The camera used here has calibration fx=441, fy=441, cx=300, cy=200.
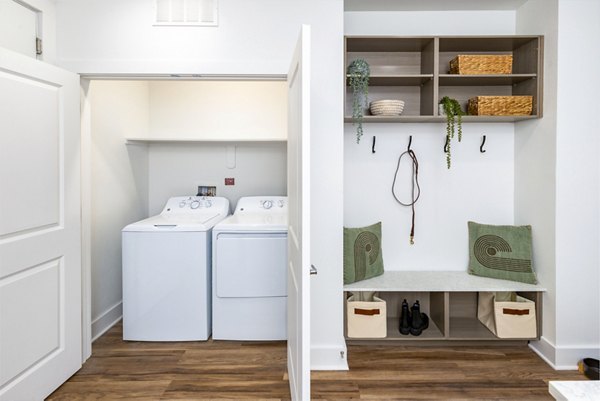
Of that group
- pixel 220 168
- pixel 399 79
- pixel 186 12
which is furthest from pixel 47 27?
pixel 399 79

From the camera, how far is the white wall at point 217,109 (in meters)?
4.02

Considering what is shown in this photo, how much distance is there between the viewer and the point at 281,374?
268cm

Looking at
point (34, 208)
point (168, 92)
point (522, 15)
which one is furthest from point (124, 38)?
A: point (522, 15)

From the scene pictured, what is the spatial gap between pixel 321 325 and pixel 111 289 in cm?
179

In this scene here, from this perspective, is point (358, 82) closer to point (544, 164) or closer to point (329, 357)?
point (544, 164)

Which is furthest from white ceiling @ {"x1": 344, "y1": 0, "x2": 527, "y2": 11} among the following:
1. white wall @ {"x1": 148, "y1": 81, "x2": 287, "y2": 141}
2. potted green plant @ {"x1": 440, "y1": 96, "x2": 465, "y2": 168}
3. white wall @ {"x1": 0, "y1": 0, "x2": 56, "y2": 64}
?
white wall @ {"x1": 0, "y1": 0, "x2": 56, "y2": 64}

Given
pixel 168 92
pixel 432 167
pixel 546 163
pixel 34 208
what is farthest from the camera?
pixel 168 92

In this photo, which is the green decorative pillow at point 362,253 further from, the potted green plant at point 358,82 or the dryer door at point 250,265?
the potted green plant at point 358,82

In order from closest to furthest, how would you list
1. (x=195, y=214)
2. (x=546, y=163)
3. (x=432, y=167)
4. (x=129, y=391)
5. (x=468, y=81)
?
(x=129, y=391) < (x=546, y=163) < (x=468, y=81) < (x=432, y=167) < (x=195, y=214)

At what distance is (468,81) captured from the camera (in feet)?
10.0

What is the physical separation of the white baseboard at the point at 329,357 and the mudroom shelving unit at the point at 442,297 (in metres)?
0.32

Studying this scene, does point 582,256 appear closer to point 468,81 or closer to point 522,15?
point 468,81

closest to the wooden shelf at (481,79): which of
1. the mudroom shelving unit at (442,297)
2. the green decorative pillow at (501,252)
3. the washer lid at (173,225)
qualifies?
the green decorative pillow at (501,252)

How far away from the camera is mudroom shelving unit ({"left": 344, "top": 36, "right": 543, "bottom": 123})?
287 centimetres
